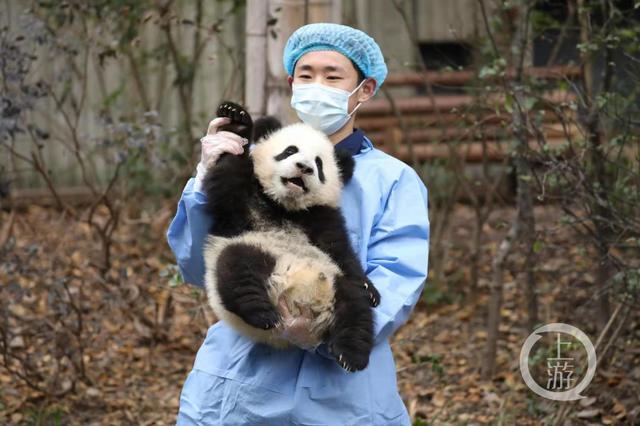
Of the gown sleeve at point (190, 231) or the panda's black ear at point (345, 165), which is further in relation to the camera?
the panda's black ear at point (345, 165)

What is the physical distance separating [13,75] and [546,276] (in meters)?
3.74

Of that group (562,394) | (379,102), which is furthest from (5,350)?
(379,102)

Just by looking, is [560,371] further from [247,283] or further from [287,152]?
[247,283]

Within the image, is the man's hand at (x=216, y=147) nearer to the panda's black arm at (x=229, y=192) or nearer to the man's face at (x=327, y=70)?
the panda's black arm at (x=229, y=192)

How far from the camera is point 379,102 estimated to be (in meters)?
9.16

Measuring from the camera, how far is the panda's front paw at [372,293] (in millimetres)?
2605

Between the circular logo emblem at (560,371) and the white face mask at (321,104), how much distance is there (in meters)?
2.33

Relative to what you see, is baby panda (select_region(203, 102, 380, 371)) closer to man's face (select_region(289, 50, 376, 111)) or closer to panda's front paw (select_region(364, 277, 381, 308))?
panda's front paw (select_region(364, 277, 381, 308))

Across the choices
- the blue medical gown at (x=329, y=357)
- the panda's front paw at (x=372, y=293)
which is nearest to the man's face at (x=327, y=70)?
the blue medical gown at (x=329, y=357)

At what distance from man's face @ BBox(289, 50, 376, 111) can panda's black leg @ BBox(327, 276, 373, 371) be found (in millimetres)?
742

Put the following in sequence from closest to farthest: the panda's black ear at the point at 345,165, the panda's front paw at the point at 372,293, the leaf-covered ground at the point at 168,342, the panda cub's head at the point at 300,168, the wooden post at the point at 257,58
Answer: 1. the panda's front paw at the point at 372,293
2. the panda cub's head at the point at 300,168
3. the panda's black ear at the point at 345,165
4. the wooden post at the point at 257,58
5. the leaf-covered ground at the point at 168,342

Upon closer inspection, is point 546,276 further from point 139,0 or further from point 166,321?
point 139,0

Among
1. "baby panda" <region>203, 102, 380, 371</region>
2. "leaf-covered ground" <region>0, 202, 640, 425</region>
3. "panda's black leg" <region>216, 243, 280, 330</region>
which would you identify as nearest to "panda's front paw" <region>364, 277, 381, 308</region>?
"baby panda" <region>203, 102, 380, 371</region>

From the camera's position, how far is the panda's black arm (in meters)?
2.61
